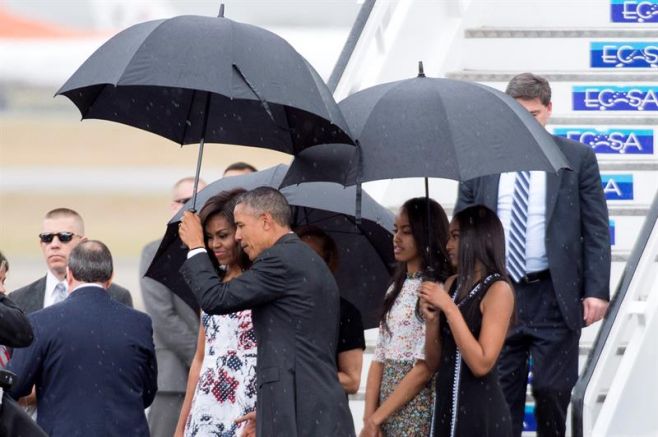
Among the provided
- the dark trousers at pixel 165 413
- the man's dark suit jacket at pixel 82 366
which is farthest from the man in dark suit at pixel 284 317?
the dark trousers at pixel 165 413

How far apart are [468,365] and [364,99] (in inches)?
45.6

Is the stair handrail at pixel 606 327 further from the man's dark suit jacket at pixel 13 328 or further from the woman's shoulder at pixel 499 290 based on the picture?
the man's dark suit jacket at pixel 13 328

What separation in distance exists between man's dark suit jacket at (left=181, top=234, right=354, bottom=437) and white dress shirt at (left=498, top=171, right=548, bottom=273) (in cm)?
182

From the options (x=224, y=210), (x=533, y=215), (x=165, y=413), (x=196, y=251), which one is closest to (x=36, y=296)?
(x=165, y=413)

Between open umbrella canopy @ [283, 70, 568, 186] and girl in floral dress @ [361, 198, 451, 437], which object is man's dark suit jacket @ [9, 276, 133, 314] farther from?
open umbrella canopy @ [283, 70, 568, 186]

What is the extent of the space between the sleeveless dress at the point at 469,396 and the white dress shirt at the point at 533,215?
1195 millimetres

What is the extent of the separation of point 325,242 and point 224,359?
2.42 ft

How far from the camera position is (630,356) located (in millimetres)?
8102

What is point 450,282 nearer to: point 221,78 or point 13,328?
point 221,78

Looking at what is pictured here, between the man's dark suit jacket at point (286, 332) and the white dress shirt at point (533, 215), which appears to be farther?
the white dress shirt at point (533, 215)

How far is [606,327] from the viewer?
753 cm

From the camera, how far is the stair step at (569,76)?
1000 cm

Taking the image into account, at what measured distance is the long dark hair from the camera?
21.3 feet

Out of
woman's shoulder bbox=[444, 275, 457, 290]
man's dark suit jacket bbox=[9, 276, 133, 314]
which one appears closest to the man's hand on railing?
woman's shoulder bbox=[444, 275, 457, 290]
